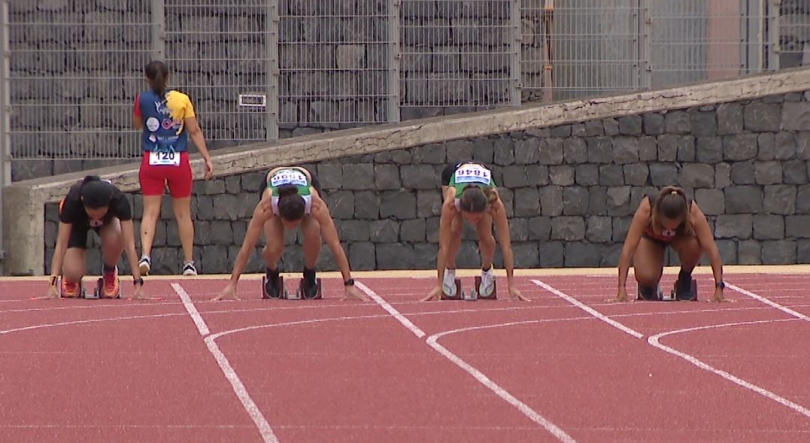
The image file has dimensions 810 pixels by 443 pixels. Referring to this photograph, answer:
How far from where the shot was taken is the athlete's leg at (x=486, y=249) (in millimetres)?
15516

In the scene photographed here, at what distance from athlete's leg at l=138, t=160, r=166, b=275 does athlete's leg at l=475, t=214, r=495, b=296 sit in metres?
→ 3.65

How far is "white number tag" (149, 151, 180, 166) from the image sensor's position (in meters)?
18.1

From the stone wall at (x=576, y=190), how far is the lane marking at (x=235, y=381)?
4.81 metres

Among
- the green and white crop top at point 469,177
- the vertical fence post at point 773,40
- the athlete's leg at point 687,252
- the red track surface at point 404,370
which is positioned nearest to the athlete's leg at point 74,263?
the red track surface at point 404,370

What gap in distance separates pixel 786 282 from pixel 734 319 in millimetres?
3840

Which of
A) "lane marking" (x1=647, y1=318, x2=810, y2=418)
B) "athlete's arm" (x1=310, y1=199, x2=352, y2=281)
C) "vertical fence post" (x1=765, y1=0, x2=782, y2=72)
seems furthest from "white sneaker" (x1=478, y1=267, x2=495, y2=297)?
"vertical fence post" (x1=765, y1=0, x2=782, y2=72)

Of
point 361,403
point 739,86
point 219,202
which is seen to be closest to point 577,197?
point 739,86

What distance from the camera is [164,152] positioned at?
59.4ft

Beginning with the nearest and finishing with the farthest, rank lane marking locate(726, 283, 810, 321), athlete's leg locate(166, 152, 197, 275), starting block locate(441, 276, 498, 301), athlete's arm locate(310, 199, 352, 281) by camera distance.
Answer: lane marking locate(726, 283, 810, 321) < athlete's arm locate(310, 199, 352, 281) < starting block locate(441, 276, 498, 301) < athlete's leg locate(166, 152, 197, 275)

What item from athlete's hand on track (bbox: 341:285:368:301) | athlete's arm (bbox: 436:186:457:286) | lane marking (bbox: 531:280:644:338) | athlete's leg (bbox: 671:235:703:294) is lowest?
lane marking (bbox: 531:280:644:338)

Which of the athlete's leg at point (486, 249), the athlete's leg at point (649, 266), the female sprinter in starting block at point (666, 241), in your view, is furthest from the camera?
the athlete's leg at point (649, 266)

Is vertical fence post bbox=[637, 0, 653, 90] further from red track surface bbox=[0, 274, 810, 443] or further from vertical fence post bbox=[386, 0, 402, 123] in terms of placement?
red track surface bbox=[0, 274, 810, 443]

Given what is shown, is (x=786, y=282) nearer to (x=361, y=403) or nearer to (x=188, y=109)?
(x=188, y=109)

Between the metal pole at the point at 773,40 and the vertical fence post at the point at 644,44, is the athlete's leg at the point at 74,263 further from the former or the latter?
the metal pole at the point at 773,40
